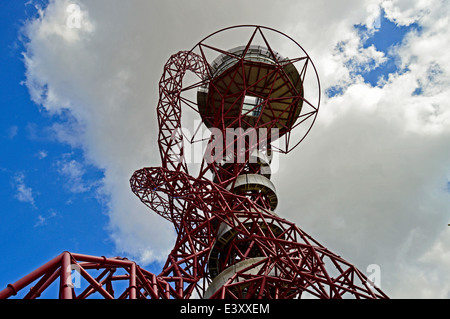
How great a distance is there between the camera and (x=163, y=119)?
107 ft

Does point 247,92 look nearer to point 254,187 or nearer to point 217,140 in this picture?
point 217,140

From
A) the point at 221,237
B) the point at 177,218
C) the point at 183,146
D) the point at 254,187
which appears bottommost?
the point at 221,237

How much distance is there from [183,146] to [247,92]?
28.5 ft

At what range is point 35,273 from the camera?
36.8ft


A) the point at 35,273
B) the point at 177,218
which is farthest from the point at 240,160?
the point at 35,273

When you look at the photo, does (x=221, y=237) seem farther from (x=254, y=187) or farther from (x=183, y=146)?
(x=183, y=146)

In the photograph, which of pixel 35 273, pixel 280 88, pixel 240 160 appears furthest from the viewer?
pixel 280 88

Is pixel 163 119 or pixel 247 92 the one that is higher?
pixel 247 92

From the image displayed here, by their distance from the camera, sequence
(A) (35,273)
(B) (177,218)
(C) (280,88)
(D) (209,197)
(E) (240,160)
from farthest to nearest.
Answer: (C) (280,88) < (E) (240,160) < (B) (177,218) < (D) (209,197) < (A) (35,273)

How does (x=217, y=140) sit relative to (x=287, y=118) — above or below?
below

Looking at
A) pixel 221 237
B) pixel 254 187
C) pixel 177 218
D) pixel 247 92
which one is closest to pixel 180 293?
pixel 221 237

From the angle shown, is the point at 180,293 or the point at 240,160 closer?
the point at 180,293

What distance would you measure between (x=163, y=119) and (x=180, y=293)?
14.6 m

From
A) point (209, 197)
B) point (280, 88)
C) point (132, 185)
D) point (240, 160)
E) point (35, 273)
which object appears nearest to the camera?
point (35, 273)
